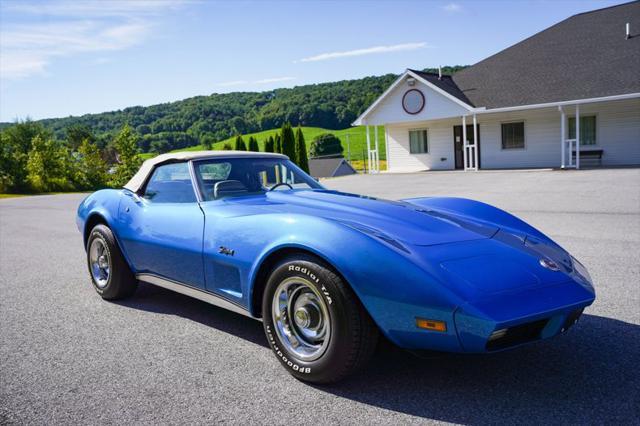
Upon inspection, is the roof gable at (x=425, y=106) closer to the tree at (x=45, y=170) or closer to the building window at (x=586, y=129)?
the building window at (x=586, y=129)

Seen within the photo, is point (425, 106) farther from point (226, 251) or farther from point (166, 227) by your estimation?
point (226, 251)

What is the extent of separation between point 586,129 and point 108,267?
22.5 m

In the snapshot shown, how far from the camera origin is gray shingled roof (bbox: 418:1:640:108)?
21312mm

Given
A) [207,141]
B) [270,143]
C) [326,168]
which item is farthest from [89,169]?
[207,141]

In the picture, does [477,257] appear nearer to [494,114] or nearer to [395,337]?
[395,337]

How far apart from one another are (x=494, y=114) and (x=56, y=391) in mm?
24124

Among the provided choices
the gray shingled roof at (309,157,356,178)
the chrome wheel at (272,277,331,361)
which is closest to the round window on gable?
the gray shingled roof at (309,157,356,178)

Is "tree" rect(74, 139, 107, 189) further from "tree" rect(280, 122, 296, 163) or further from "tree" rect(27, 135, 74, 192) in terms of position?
"tree" rect(280, 122, 296, 163)

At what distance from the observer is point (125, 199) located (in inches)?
191

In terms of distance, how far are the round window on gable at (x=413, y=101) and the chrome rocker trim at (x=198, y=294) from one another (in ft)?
74.1

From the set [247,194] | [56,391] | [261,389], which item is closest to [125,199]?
[247,194]

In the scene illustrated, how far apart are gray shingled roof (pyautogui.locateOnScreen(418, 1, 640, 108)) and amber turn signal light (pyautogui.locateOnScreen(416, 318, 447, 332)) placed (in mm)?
20836

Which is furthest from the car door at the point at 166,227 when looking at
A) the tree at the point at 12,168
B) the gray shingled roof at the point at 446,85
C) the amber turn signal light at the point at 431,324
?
the tree at the point at 12,168

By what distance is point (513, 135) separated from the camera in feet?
80.2
